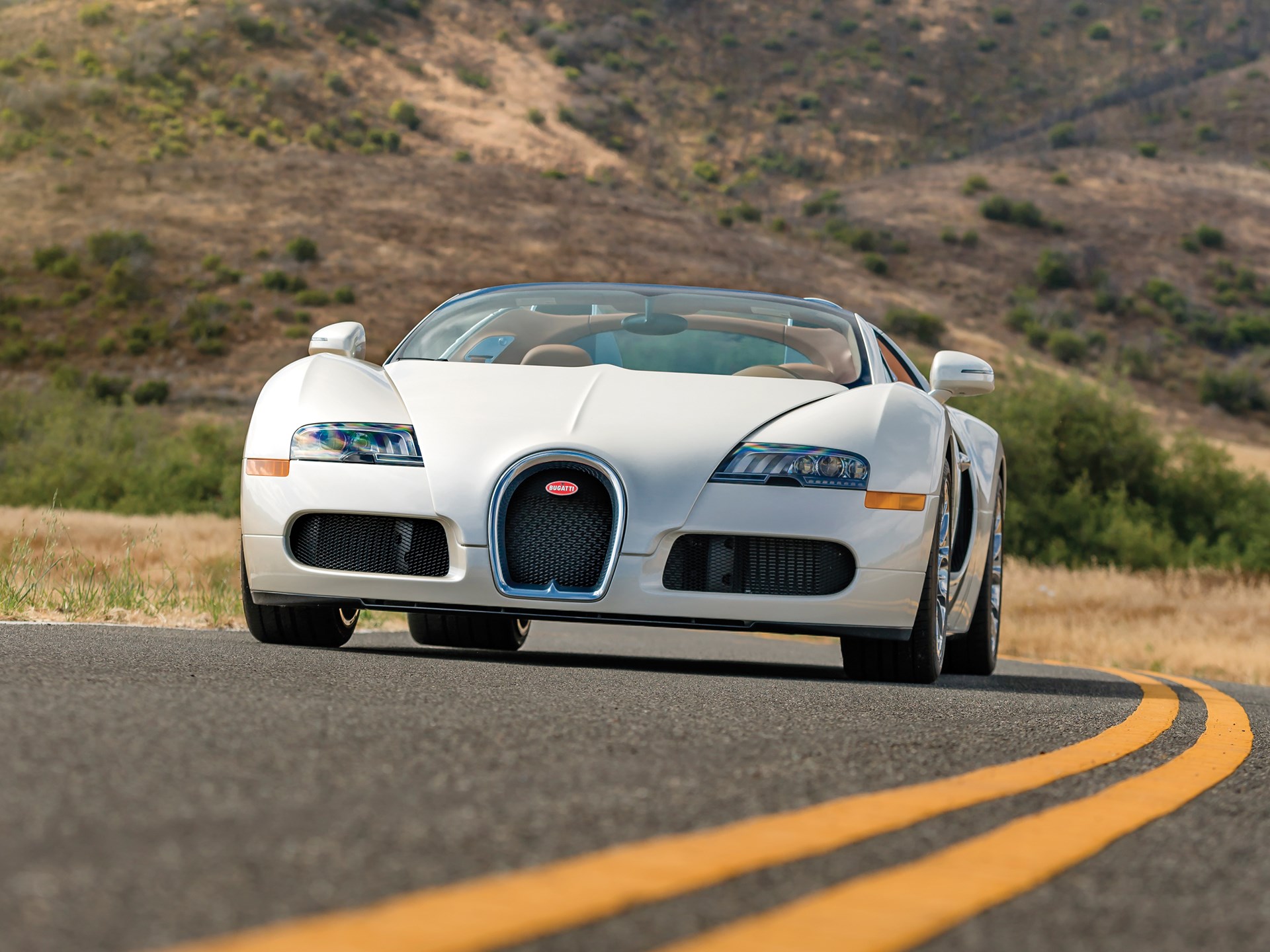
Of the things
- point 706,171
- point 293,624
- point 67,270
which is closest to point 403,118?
point 706,171

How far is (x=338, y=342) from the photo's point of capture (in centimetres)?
616

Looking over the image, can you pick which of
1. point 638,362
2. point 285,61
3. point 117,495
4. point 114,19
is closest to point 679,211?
point 285,61

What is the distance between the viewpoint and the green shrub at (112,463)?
30.7 meters

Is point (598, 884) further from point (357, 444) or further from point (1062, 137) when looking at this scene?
point (1062, 137)

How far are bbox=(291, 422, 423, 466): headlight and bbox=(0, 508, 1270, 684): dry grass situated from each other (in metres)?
2.19

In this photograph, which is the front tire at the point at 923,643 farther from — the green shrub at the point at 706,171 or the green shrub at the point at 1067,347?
the green shrub at the point at 706,171

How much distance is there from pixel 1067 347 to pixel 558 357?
206 feet

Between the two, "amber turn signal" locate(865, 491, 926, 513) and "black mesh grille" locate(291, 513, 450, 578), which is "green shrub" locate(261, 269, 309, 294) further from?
"amber turn signal" locate(865, 491, 926, 513)

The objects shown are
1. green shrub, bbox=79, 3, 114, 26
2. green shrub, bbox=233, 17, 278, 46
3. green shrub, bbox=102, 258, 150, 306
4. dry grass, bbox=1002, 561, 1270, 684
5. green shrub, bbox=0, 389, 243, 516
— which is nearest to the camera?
dry grass, bbox=1002, 561, 1270, 684

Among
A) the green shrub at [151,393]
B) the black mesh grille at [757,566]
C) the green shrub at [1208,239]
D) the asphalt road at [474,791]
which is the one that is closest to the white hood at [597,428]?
the black mesh grille at [757,566]

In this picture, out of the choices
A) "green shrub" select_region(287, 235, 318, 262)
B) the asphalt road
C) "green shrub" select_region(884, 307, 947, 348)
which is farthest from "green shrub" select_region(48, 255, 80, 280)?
the asphalt road

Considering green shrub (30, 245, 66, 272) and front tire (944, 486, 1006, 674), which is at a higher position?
green shrub (30, 245, 66, 272)

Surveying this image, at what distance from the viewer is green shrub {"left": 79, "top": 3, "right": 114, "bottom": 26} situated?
276 ft

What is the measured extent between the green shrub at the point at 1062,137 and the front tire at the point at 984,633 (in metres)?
90.8
